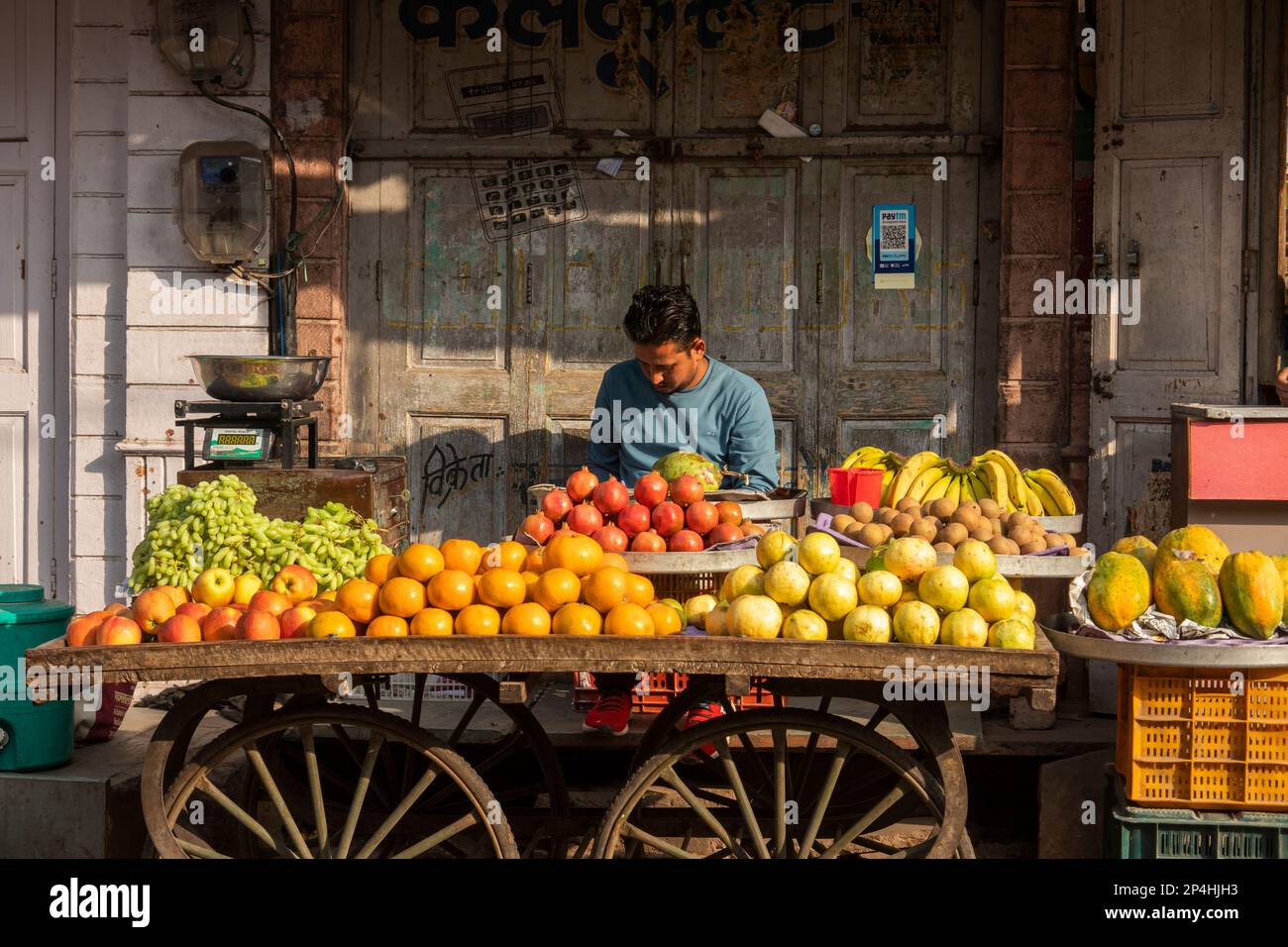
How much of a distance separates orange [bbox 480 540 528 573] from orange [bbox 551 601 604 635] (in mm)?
292

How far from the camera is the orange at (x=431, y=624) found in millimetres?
3758

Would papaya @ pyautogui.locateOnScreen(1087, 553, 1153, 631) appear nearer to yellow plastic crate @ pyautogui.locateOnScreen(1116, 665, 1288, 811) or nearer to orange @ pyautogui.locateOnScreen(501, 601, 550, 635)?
yellow plastic crate @ pyautogui.locateOnScreen(1116, 665, 1288, 811)

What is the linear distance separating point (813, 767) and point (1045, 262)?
288 cm

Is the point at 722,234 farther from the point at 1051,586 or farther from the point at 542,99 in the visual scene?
the point at 1051,586

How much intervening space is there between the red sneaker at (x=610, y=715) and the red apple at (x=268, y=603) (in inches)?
53.7

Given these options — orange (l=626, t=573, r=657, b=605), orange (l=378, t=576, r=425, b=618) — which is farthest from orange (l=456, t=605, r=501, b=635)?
orange (l=626, t=573, r=657, b=605)

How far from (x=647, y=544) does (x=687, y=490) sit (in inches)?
11.7

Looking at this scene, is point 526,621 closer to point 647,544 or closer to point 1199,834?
point 647,544

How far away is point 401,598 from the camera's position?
383 cm

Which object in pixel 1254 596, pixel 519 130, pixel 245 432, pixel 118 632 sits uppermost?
pixel 519 130

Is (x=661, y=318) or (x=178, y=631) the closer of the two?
(x=178, y=631)

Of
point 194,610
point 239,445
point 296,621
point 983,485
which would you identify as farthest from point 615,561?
point 239,445

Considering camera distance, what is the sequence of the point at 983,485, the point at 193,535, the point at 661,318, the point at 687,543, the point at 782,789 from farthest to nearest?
the point at 661,318 < the point at 983,485 < the point at 193,535 < the point at 687,543 < the point at 782,789

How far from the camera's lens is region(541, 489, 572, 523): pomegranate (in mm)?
4629
